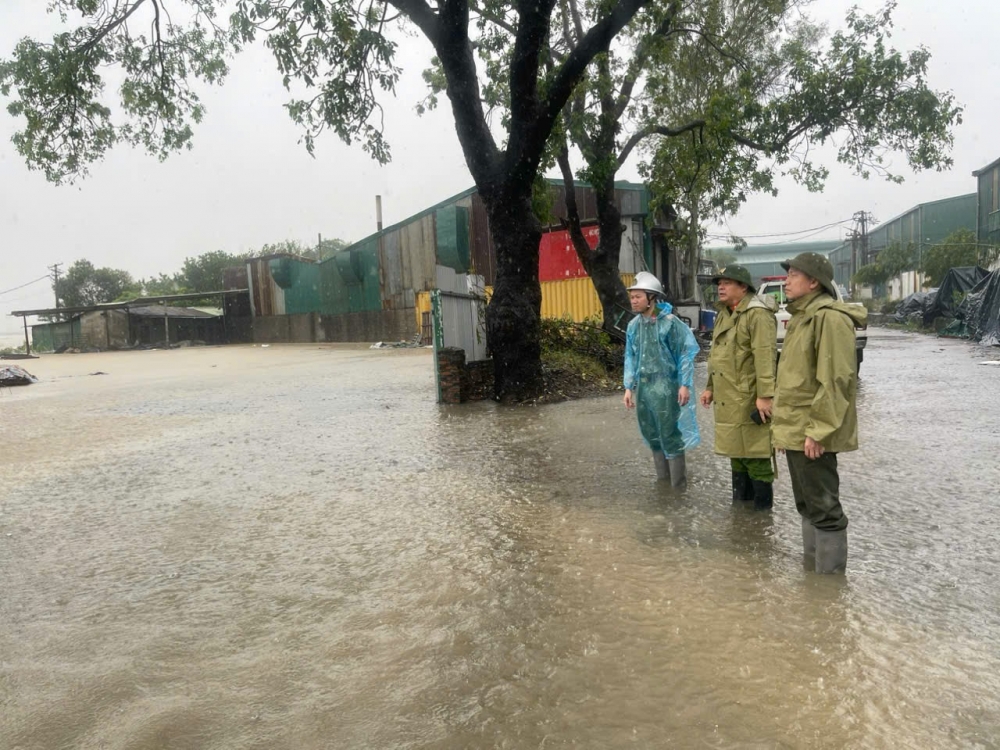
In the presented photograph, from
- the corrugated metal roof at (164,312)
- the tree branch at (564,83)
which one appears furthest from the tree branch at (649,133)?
the corrugated metal roof at (164,312)

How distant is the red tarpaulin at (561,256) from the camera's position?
24.0 m

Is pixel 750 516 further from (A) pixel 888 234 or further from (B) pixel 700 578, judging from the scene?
(A) pixel 888 234

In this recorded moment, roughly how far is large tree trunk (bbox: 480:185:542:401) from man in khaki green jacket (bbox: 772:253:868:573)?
24.1 feet

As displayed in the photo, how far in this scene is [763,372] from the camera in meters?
4.62

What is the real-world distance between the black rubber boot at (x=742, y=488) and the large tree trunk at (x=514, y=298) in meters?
6.13

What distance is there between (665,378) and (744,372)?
916 millimetres

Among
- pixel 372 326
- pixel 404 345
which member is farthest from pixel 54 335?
pixel 404 345

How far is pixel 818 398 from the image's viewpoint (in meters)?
3.60

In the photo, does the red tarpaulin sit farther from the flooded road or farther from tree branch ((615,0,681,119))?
the flooded road

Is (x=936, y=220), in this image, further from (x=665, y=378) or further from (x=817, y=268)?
(x=817, y=268)

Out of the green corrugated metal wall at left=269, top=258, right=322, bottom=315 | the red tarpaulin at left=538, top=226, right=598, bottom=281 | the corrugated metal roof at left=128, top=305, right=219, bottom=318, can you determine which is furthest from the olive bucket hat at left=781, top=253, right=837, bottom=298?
the corrugated metal roof at left=128, top=305, right=219, bottom=318

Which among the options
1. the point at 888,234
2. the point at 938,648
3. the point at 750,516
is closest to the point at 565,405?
the point at 750,516

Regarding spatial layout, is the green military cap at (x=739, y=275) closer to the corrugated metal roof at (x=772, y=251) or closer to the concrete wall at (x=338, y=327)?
the concrete wall at (x=338, y=327)

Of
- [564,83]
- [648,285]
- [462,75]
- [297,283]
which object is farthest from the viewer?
[297,283]
